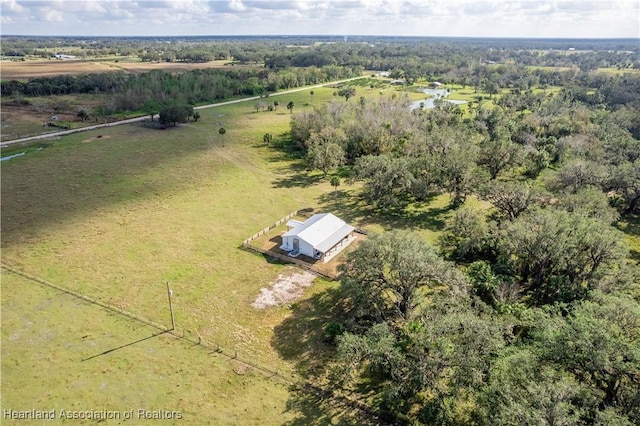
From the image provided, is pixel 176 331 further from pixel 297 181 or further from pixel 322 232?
pixel 297 181

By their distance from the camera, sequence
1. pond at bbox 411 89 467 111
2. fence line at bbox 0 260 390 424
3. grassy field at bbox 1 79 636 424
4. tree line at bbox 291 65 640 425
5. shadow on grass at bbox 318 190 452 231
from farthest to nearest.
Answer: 1. pond at bbox 411 89 467 111
2. shadow on grass at bbox 318 190 452 231
3. grassy field at bbox 1 79 636 424
4. fence line at bbox 0 260 390 424
5. tree line at bbox 291 65 640 425

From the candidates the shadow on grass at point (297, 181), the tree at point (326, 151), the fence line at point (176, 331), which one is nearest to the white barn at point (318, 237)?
the fence line at point (176, 331)

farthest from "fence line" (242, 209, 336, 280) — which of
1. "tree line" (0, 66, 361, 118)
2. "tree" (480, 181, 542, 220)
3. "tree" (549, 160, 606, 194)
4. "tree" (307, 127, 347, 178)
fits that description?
"tree line" (0, 66, 361, 118)

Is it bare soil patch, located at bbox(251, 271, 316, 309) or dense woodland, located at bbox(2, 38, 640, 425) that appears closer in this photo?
dense woodland, located at bbox(2, 38, 640, 425)

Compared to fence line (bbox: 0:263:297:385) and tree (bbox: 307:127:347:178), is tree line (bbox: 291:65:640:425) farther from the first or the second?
tree (bbox: 307:127:347:178)

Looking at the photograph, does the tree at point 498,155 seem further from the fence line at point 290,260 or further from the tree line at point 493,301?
the fence line at point 290,260

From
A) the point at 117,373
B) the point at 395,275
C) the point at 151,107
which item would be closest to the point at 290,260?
the point at 395,275
